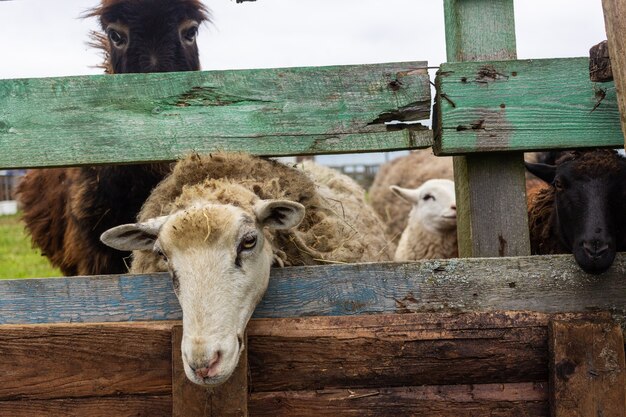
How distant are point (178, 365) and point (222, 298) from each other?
300 mm

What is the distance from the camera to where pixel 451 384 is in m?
2.65

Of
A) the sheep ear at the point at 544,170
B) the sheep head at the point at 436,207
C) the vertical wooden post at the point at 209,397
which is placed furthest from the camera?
the sheep head at the point at 436,207

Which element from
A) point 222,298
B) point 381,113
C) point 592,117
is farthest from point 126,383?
point 592,117

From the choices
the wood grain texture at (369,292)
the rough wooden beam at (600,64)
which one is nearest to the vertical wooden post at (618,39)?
the rough wooden beam at (600,64)

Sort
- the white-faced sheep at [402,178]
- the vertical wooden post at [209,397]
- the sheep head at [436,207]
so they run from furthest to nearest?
the white-faced sheep at [402,178] → the sheep head at [436,207] → the vertical wooden post at [209,397]

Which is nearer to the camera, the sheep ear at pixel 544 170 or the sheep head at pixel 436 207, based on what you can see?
the sheep ear at pixel 544 170

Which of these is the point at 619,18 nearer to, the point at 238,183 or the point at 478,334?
the point at 478,334

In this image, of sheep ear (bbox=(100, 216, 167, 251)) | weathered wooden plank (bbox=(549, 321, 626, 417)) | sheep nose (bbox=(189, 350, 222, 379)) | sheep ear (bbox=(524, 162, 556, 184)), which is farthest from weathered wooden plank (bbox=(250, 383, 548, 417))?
sheep ear (bbox=(524, 162, 556, 184))

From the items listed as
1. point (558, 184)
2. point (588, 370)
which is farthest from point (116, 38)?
point (588, 370)

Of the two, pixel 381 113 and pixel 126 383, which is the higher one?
pixel 381 113

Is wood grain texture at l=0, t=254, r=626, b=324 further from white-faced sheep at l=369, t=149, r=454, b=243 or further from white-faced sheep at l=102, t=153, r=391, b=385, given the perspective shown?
white-faced sheep at l=369, t=149, r=454, b=243

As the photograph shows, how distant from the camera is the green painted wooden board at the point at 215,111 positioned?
305 centimetres

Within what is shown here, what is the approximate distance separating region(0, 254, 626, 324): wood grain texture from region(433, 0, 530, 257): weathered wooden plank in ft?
0.63

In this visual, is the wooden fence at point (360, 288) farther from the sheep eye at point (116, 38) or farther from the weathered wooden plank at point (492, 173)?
the sheep eye at point (116, 38)
